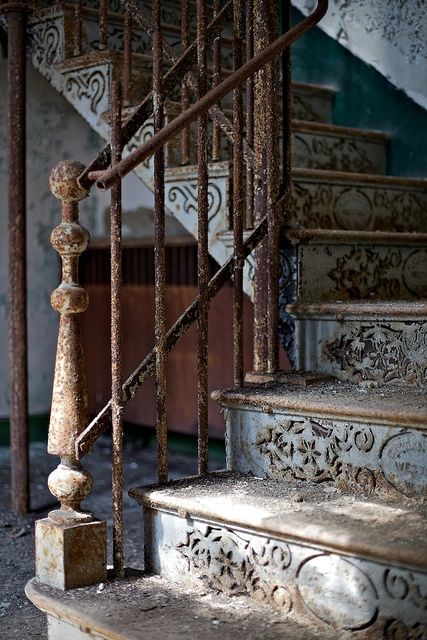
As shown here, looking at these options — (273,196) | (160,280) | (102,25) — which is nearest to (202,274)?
(160,280)

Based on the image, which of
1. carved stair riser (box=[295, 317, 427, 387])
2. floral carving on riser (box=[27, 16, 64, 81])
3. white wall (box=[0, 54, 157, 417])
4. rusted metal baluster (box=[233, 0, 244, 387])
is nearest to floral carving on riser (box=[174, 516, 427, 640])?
rusted metal baluster (box=[233, 0, 244, 387])

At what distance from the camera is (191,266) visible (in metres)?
4.66

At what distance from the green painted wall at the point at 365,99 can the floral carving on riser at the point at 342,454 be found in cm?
201

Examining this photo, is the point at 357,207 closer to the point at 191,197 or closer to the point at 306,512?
the point at 191,197

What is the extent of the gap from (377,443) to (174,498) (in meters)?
0.48

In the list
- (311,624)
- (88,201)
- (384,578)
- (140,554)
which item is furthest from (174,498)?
(88,201)

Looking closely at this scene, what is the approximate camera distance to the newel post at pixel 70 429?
6.49ft

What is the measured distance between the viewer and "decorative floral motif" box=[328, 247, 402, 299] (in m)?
2.71

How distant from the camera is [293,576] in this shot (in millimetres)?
1784

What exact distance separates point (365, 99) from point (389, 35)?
0.31 metres

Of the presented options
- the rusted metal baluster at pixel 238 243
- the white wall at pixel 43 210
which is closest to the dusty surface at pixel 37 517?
the white wall at pixel 43 210

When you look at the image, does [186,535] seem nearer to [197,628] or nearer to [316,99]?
[197,628]

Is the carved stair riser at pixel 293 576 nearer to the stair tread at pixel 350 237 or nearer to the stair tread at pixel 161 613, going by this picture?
the stair tread at pixel 161 613

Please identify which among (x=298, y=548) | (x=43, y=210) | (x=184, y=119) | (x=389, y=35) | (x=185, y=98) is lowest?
(x=298, y=548)
